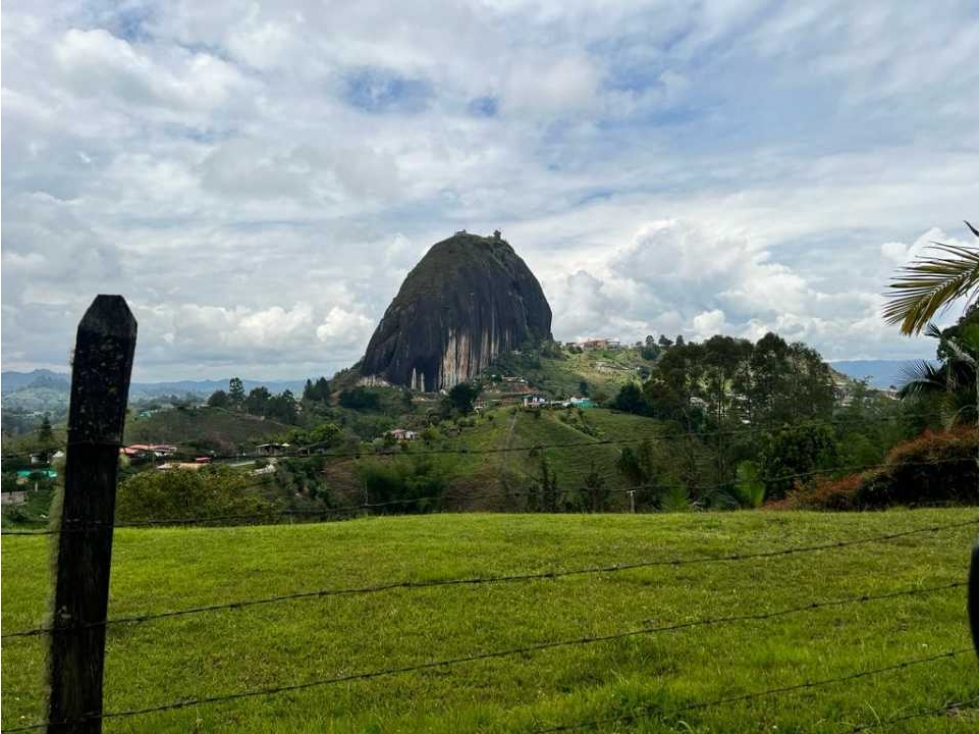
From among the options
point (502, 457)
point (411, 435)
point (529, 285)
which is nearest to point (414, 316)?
point (529, 285)

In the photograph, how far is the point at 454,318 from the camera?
161 meters

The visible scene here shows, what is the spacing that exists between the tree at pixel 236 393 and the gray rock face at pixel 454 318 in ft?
226

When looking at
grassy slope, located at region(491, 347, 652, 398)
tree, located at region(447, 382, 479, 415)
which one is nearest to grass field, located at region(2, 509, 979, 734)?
tree, located at region(447, 382, 479, 415)

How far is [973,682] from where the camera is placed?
4.39 metres

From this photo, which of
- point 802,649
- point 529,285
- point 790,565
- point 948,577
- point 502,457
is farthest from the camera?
point 529,285

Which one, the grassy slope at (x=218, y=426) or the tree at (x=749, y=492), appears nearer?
the tree at (x=749, y=492)

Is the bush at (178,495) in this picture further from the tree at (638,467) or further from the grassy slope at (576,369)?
the grassy slope at (576,369)

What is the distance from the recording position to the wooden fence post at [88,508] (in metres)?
2.24

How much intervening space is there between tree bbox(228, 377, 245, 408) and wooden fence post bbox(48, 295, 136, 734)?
251ft

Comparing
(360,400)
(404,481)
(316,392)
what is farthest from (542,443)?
(316,392)

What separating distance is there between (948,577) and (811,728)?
468cm

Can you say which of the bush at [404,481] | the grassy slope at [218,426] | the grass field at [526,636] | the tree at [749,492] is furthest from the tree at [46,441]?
the grassy slope at [218,426]

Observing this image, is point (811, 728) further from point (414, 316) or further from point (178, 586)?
point (414, 316)

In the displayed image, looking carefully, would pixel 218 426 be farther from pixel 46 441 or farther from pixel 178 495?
pixel 46 441
